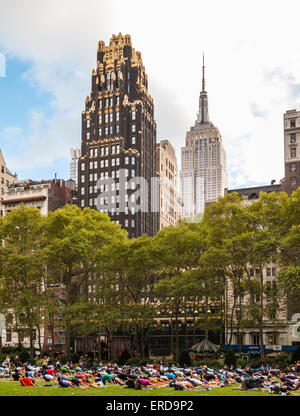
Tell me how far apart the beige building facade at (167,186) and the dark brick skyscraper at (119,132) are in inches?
668

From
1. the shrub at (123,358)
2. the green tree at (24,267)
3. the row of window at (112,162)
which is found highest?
the row of window at (112,162)

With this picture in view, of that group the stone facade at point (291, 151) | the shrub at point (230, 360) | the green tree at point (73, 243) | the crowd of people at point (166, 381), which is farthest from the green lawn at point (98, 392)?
the stone facade at point (291, 151)

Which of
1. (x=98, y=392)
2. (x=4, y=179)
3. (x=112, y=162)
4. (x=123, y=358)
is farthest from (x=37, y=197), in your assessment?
(x=98, y=392)

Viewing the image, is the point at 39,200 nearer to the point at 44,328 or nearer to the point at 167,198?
the point at 44,328

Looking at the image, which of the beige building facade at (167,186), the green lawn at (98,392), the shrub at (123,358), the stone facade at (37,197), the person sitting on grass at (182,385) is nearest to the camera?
the green lawn at (98,392)

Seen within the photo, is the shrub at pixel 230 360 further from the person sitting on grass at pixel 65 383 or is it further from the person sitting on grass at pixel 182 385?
the person sitting on grass at pixel 65 383

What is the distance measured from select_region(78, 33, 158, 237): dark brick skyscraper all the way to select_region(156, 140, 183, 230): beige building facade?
16971 millimetres

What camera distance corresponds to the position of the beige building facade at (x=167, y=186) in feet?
545

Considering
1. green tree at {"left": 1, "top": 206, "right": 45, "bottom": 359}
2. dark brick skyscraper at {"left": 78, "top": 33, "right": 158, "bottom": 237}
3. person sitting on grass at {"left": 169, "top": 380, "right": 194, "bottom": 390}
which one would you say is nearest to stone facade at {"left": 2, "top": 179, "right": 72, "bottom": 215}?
dark brick skyscraper at {"left": 78, "top": 33, "right": 158, "bottom": 237}

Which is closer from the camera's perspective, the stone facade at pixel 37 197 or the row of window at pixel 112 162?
the stone facade at pixel 37 197

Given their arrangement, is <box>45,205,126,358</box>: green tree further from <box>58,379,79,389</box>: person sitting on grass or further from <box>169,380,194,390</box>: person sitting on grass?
<box>169,380,194,390</box>: person sitting on grass

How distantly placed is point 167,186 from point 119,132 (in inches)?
1664

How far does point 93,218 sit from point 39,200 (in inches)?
2184
